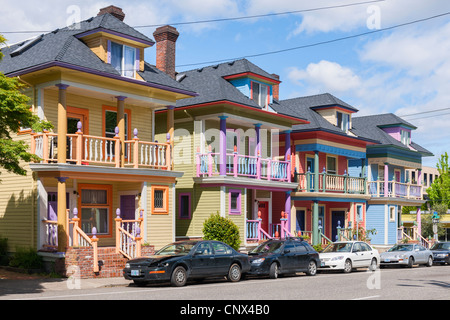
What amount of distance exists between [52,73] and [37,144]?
272 centimetres

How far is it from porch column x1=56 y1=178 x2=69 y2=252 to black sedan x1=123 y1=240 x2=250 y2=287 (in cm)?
391

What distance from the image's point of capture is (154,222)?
81.3 feet

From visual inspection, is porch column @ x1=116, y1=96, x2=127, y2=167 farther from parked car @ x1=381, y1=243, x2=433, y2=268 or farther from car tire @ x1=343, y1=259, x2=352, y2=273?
parked car @ x1=381, y1=243, x2=433, y2=268

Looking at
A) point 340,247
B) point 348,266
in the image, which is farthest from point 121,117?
point 348,266

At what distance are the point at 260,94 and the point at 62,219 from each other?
570 inches

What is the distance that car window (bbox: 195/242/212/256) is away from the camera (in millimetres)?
18797

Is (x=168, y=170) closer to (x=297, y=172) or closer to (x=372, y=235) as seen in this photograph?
(x=297, y=172)

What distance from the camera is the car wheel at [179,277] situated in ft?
58.0

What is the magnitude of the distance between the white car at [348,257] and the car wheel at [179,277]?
8.66 meters

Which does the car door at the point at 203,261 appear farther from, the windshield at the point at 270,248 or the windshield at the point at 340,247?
the windshield at the point at 340,247

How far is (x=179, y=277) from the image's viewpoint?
17.9 m

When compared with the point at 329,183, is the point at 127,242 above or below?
below

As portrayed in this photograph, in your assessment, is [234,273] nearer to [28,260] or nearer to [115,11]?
[28,260]
